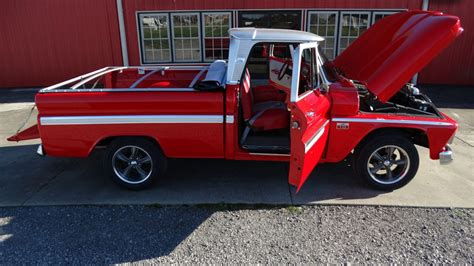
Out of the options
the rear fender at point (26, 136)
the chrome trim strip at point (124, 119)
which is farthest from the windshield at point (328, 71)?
the rear fender at point (26, 136)

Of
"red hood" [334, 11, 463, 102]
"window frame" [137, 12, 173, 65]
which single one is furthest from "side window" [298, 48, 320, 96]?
"window frame" [137, 12, 173, 65]

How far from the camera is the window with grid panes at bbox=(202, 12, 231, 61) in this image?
10438mm

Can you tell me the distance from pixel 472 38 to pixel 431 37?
830 centimetres

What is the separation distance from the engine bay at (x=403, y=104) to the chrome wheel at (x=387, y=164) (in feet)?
1.68

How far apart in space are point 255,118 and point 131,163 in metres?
1.66

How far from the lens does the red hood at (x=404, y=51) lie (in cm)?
397

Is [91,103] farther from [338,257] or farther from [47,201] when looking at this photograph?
[338,257]

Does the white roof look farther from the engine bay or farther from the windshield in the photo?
the engine bay

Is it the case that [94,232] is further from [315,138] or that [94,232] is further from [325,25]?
[325,25]

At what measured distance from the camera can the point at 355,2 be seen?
1009 centimetres

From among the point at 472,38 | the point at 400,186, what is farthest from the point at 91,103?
the point at 472,38

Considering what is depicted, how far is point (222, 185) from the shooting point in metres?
4.62

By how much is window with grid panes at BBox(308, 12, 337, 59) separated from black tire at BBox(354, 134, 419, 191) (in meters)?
6.53

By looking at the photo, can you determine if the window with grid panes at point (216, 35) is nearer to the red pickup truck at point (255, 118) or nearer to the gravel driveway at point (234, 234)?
the red pickup truck at point (255, 118)
